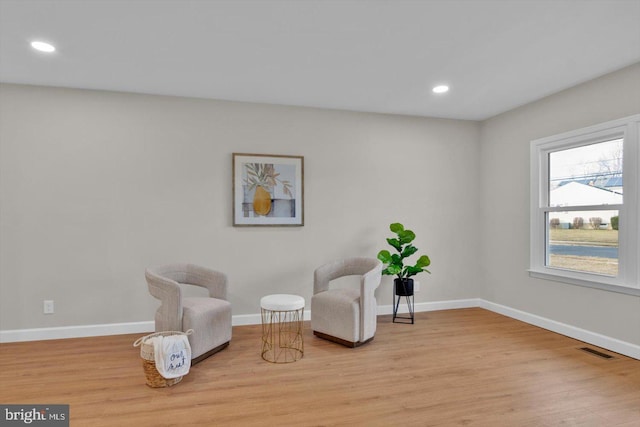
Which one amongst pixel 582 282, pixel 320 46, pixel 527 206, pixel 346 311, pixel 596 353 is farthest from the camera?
pixel 527 206

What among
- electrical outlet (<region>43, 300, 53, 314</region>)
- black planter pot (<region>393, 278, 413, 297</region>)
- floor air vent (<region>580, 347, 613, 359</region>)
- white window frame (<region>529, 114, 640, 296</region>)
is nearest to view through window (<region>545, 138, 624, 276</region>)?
white window frame (<region>529, 114, 640, 296</region>)

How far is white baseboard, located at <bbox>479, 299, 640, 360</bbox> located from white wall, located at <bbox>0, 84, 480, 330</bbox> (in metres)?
0.55

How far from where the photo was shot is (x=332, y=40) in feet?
9.00

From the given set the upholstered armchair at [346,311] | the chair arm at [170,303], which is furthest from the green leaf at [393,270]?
the chair arm at [170,303]

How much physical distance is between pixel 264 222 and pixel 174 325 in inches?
62.6

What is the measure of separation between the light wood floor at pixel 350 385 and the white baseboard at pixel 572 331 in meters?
0.11

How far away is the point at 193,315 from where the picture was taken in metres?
3.01

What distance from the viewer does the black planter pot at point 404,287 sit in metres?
4.24

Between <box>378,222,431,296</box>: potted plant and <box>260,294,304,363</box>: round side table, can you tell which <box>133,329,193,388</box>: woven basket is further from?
<box>378,222,431,296</box>: potted plant

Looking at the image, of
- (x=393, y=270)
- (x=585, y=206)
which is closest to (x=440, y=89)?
(x=585, y=206)

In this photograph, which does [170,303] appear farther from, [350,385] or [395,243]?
[395,243]

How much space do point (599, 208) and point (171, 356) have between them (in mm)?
4029

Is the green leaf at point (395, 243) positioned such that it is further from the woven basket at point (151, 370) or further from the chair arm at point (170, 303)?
the woven basket at point (151, 370)

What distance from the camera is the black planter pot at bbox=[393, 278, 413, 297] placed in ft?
13.9
